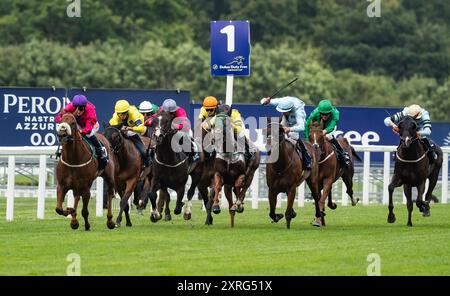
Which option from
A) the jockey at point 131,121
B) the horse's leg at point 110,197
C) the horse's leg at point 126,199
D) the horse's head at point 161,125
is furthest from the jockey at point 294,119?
the horse's leg at point 110,197

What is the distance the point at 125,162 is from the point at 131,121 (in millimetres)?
620

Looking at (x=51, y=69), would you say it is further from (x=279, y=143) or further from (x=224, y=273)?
(x=224, y=273)

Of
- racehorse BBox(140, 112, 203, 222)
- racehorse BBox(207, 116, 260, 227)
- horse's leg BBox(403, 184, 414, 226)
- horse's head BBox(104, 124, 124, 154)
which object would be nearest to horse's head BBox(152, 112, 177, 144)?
racehorse BBox(140, 112, 203, 222)

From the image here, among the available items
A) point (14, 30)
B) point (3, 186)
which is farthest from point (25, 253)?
point (14, 30)

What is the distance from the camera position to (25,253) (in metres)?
→ 15.7

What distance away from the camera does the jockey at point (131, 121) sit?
20188 millimetres

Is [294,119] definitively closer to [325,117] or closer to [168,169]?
[325,117]

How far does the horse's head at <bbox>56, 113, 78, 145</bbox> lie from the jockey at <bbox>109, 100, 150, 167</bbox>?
6.36 ft

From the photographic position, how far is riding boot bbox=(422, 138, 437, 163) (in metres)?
20.8

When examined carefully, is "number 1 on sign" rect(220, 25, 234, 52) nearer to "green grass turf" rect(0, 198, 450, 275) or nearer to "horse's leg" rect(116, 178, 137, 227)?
"green grass turf" rect(0, 198, 450, 275)

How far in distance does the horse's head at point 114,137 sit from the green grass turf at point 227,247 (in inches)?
41.0

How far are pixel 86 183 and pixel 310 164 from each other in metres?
3.06

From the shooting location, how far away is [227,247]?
1631cm

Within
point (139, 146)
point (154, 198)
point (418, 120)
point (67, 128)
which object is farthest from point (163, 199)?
point (418, 120)
